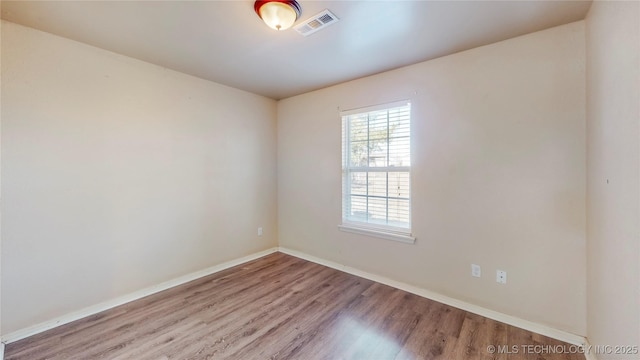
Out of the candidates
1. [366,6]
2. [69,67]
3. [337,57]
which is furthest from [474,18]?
[69,67]

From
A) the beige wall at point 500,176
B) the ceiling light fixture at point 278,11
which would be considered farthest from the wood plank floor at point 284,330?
the ceiling light fixture at point 278,11

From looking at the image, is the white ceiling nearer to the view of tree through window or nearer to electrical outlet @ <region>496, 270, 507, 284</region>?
the view of tree through window

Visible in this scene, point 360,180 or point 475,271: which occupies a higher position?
point 360,180

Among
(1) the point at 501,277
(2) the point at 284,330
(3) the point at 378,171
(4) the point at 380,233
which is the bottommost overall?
(2) the point at 284,330

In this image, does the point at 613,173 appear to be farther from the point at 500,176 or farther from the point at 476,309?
the point at 476,309

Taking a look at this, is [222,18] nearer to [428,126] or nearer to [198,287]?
[428,126]

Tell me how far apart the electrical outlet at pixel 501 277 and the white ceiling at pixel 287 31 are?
1.98 metres

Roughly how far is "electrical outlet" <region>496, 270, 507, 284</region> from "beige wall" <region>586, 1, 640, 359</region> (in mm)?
495

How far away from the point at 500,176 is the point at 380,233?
130 cm

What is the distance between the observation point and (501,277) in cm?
219

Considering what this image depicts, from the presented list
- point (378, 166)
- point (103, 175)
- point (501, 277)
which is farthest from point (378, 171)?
point (103, 175)

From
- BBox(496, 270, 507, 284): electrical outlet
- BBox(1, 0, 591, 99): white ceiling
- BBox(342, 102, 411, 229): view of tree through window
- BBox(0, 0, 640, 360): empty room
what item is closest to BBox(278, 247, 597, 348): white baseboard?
BBox(0, 0, 640, 360): empty room

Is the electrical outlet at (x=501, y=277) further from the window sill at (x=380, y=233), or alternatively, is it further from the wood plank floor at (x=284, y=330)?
the window sill at (x=380, y=233)

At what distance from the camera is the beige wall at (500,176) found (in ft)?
6.26
